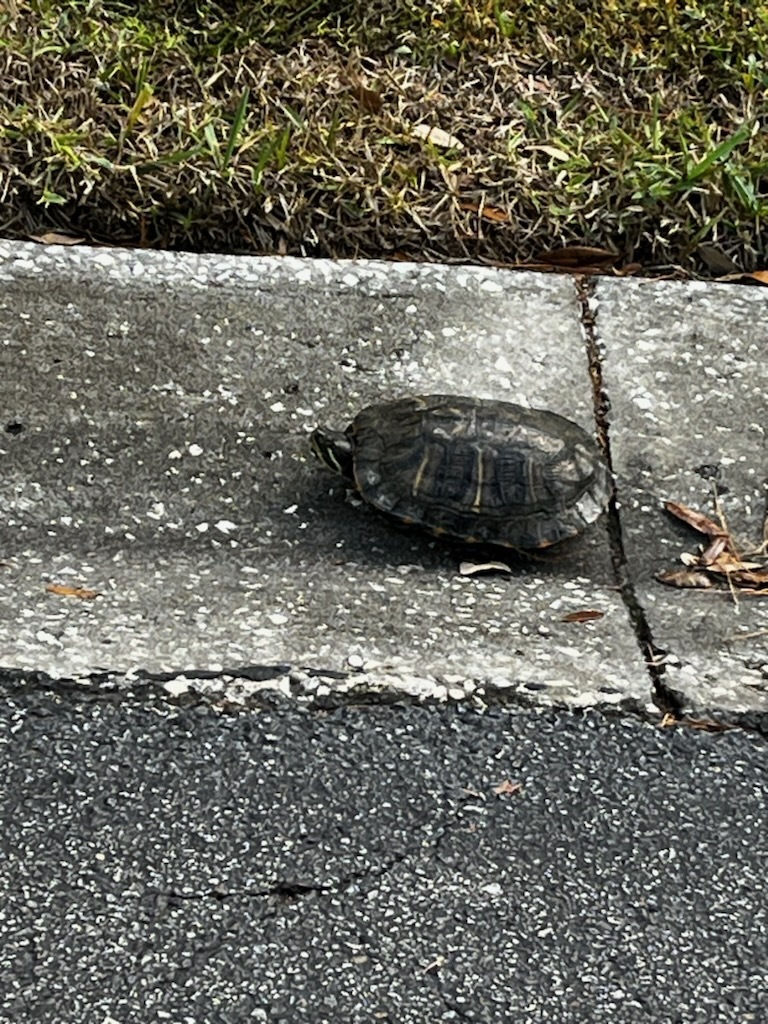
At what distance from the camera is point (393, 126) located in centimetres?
463

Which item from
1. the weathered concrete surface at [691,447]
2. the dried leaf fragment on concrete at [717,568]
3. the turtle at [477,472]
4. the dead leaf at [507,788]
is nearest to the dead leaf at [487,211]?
the weathered concrete surface at [691,447]

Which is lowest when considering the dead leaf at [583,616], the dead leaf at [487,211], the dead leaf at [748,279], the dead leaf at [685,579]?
the dead leaf at [583,616]

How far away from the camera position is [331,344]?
3.92m

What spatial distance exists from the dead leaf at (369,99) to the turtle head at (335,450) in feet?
5.28

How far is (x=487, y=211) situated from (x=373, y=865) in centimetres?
237

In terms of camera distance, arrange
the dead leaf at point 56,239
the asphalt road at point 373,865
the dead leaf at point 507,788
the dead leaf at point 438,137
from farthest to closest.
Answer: the dead leaf at point 438,137 → the dead leaf at point 56,239 → the dead leaf at point 507,788 → the asphalt road at point 373,865

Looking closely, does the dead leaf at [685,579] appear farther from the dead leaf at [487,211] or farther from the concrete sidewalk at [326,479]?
the dead leaf at [487,211]

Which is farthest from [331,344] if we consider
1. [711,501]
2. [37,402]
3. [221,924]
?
[221,924]

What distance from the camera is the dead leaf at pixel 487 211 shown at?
4.42 meters

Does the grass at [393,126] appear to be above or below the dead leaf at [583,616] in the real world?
above

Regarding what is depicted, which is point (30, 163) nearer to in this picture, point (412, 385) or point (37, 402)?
point (37, 402)

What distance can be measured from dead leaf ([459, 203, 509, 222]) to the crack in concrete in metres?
0.32

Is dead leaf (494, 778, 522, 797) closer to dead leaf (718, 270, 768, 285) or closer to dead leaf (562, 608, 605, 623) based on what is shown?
dead leaf (562, 608, 605, 623)

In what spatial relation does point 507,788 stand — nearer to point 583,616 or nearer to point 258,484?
point 583,616
